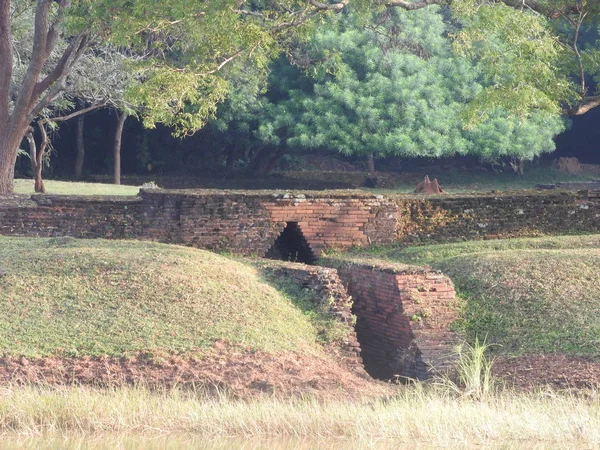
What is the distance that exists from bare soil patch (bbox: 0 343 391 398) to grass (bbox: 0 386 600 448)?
463 millimetres

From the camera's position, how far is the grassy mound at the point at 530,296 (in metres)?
9.67

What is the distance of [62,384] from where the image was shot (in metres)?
8.35

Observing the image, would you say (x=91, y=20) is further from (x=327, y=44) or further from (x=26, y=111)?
(x=327, y=44)

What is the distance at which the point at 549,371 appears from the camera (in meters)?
9.07

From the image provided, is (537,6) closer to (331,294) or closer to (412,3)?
(412,3)

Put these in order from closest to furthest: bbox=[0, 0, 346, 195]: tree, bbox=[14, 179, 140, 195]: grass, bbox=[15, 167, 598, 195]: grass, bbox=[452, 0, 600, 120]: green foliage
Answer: bbox=[452, 0, 600, 120]: green foliage
bbox=[0, 0, 346, 195]: tree
bbox=[14, 179, 140, 195]: grass
bbox=[15, 167, 598, 195]: grass

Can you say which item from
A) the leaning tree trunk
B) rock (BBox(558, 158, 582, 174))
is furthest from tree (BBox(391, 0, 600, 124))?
rock (BBox(558, 158, 582, 174))

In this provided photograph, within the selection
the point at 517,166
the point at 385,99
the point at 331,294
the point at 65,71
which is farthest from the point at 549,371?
the point at 517,166

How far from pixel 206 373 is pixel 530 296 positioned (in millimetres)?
3674

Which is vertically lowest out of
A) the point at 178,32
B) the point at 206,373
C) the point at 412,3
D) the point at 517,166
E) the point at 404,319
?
the point at 206,373

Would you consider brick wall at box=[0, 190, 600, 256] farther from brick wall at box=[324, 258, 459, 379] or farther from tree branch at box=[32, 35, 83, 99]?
tree branch at box=[32, 35, 83, 99]

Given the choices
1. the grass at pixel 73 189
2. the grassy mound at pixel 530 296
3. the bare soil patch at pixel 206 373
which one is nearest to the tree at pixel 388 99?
the grass at pixel 73 189

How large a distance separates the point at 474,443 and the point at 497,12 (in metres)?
7.18

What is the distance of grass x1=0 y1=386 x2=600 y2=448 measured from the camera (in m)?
7.43
